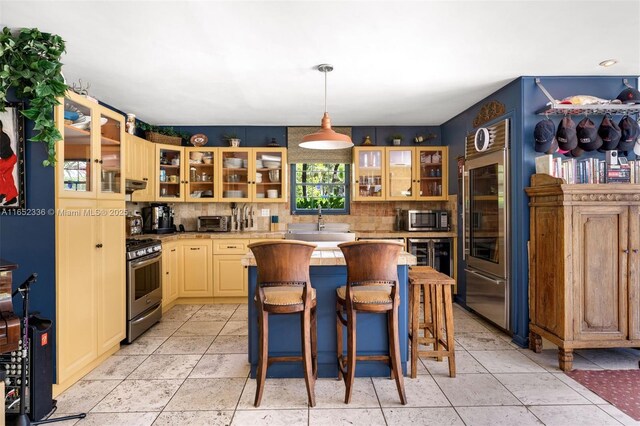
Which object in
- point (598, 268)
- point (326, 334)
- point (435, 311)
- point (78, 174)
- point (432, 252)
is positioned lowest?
point (326, 334)

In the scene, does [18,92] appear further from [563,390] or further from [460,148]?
[460,148]

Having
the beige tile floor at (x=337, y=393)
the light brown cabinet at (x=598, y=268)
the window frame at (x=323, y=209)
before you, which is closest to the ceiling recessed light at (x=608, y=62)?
the light brown cabinet at (x=598, y=268)

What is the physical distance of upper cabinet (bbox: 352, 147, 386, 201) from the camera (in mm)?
5340

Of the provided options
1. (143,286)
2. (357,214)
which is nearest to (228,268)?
(143,286)

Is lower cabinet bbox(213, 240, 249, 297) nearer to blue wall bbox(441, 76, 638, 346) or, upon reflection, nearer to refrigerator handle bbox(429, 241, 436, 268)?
refrigerator handle bbox(429, 241, 436, 268)

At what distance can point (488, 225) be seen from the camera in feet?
13.0

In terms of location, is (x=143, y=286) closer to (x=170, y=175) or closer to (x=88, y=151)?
(x=88, y=151)

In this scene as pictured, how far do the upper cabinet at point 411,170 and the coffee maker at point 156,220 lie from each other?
3.24m

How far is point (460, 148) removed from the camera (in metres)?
4.87

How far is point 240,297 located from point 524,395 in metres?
3.55

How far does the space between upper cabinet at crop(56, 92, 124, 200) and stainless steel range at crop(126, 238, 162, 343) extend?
2.18 ft

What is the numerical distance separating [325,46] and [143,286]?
116 inches

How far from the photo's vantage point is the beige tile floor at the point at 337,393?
Result: 2215 millimetres

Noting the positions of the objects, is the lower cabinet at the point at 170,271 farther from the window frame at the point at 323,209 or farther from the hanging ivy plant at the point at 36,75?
the hanging ivy plant at the point at 36,75
